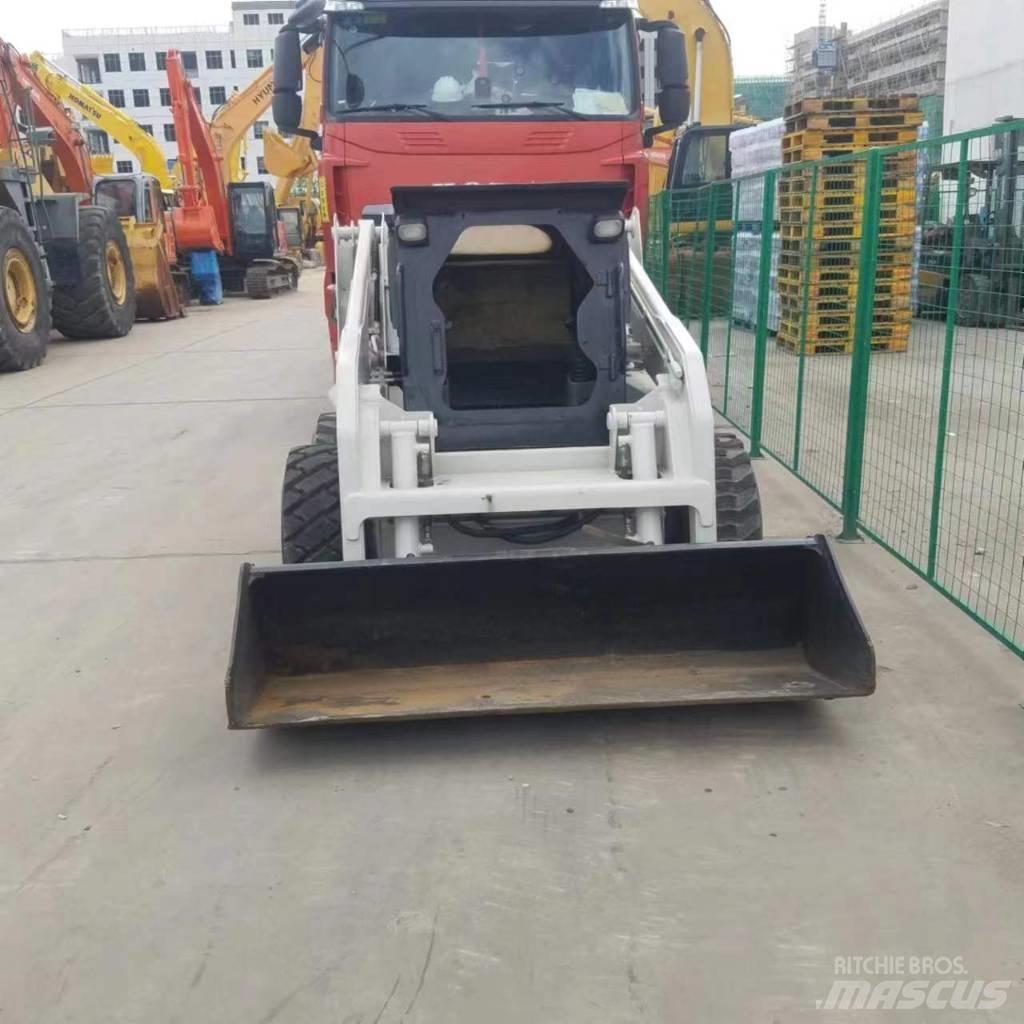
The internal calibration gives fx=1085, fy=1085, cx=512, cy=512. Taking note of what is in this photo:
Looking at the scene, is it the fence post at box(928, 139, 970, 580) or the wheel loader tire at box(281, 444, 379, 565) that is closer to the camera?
the fence post at box(928, 139, 970, 580)

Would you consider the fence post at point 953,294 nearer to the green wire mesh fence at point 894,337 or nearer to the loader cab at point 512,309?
the green wire mesh fence at point 894,337

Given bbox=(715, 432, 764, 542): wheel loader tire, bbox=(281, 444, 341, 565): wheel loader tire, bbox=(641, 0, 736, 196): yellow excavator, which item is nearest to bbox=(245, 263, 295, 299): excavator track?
bbox=(641, 0, 736, 196): yellow excavator

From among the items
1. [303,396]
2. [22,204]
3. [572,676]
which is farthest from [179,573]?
[22,204]

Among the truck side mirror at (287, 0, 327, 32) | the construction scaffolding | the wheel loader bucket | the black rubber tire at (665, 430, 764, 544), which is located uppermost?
the construction scaffolding

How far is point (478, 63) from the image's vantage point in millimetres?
6434

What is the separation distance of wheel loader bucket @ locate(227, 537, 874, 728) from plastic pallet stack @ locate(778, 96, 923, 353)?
2.28 metres

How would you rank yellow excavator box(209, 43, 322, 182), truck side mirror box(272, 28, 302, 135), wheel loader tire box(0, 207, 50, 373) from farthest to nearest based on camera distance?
yellow excavator box(209, 43, 322, 182)
wheel loader tire box(0, 207, 50, 373)
truck side mirror box(272, 28, 302, 135)

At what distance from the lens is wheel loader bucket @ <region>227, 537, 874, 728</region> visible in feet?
11.7

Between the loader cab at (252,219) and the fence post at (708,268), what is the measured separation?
56.7 feet

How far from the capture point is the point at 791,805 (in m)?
3.16

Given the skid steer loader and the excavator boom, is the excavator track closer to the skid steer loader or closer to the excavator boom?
the excavator boom

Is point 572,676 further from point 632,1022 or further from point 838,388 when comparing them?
point 838,388

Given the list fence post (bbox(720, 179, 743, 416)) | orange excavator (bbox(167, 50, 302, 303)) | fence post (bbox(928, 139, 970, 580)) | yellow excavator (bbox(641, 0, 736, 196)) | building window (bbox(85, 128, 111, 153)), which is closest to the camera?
fence post (bbox(928, 139, 970, 580))

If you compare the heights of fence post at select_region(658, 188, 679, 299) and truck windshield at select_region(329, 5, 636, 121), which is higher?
truck windshield at select_region(329, 5, 636, 121)
